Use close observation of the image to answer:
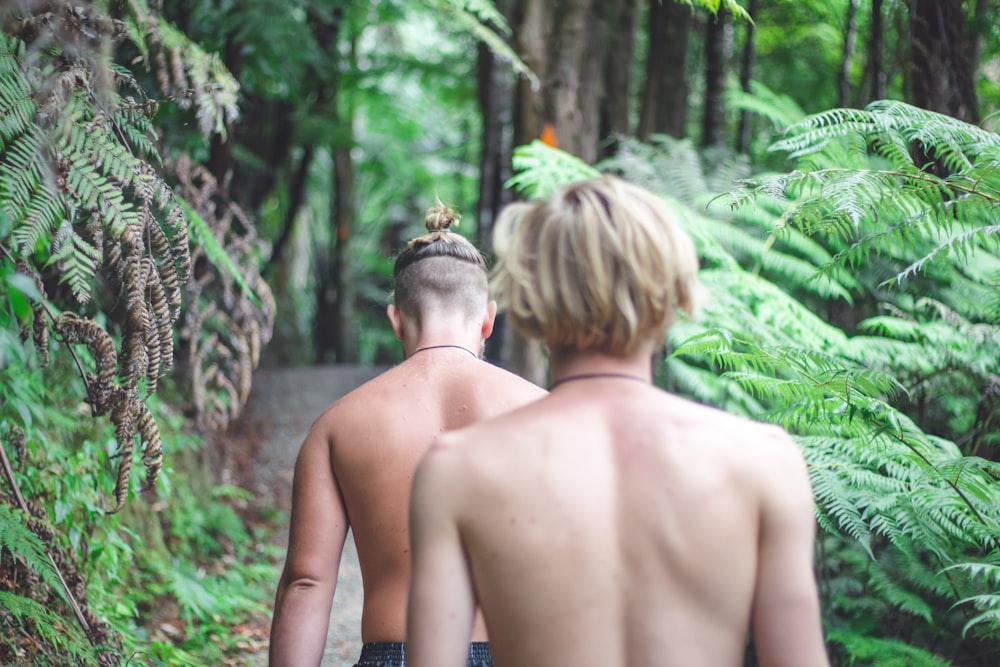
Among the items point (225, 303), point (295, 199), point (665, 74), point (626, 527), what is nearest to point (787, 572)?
point (626, 527)

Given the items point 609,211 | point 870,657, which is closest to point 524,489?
point 609,211

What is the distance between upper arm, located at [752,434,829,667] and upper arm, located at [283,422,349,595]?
135 centimetres

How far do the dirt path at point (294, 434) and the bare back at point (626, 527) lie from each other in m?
3.67

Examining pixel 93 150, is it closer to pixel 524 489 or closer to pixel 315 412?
pixel 524 489

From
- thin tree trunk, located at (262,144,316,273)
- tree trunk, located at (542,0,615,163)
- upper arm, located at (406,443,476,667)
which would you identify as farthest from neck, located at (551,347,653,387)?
thin tree trunk, located at (262,144,316,273)

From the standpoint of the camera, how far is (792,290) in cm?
631

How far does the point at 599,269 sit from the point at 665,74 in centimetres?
804

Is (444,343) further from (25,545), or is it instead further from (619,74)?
(619,74)

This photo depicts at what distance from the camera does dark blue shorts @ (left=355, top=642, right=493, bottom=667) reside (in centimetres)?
239

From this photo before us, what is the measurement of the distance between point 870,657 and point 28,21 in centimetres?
443

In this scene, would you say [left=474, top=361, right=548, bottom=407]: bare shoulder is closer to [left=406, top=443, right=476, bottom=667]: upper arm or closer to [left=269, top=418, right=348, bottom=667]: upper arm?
[left=269, top=418, right=348, bottom=667]: upper arm

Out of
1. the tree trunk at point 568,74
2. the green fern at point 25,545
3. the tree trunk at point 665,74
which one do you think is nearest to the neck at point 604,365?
the green fern at point 25,545

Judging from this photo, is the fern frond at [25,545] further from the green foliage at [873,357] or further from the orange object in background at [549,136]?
the orange object in background at [549,136]

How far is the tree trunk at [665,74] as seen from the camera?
29.5 feet
